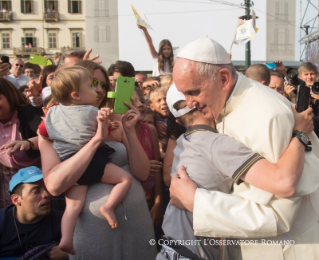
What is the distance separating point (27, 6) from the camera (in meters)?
46.9

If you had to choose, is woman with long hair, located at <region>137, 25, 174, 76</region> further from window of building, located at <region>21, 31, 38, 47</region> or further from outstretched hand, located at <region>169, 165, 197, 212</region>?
window of building, located at <region>21, 31, 38, 47</region>

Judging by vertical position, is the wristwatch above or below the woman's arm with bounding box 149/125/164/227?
above

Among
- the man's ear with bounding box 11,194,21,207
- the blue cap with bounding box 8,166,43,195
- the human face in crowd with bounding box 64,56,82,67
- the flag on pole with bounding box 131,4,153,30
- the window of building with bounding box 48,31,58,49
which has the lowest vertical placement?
the man's ear with bounding box 11,194,21,207

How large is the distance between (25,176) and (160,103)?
60.5 inches

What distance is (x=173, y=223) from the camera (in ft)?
5.70

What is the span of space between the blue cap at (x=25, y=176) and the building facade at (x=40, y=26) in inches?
1821

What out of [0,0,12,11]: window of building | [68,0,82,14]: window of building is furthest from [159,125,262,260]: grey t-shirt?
[0,0,12,11]: window of building

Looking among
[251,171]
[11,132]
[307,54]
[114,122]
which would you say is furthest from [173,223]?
[307,54]

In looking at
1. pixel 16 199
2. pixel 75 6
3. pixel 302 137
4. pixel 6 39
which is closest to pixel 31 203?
pixel 16 199

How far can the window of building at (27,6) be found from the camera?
46.4m

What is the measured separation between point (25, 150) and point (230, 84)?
5.73ft

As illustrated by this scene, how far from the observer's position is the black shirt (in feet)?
8.25

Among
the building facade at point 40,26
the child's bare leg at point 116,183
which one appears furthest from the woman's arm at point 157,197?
the building facade at point 40,26

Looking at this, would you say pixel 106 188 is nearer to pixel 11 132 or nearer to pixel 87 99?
pixel 87 99
